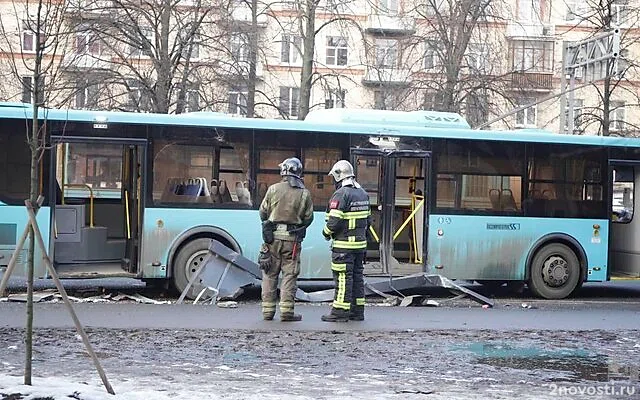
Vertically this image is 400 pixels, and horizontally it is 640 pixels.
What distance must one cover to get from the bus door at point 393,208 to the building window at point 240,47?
40.2ft

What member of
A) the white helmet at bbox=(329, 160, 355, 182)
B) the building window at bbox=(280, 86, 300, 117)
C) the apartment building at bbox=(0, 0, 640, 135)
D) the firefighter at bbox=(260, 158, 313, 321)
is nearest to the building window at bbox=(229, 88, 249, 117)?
the apartment building at bbox=(0, 0, 640, 135)

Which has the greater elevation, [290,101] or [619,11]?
[619,11]

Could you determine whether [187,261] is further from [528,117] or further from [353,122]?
[528,117]

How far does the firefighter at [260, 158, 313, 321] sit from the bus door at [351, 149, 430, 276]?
4.19m

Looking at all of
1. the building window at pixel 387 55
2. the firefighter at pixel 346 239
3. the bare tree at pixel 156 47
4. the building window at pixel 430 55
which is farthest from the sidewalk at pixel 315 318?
the building window at pixel 387 55

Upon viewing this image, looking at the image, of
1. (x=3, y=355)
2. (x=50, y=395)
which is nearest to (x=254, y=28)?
(x=3, y=355)

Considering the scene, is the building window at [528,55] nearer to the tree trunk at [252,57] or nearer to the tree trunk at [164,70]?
the tree trunk at [252,57]

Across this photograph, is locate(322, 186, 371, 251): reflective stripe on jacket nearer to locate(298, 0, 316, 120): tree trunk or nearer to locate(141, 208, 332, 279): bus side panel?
locate(141, 208, 332, 279): bus side panel

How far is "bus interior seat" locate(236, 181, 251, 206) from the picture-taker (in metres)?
15.4

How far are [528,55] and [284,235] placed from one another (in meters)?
28.3

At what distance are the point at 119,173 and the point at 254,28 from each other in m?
12.6

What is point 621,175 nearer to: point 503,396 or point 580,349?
point 580,349

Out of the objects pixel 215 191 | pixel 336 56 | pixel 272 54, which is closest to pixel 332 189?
pixel 215 191

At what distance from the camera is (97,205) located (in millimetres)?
15977
